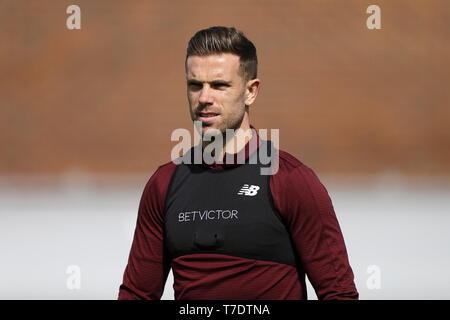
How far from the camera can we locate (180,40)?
11.0 metres

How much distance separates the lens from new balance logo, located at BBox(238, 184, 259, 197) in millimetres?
1944

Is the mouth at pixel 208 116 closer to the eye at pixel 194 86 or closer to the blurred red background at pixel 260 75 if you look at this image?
the eye at pixel 194 86

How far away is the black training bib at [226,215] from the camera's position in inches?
73.7

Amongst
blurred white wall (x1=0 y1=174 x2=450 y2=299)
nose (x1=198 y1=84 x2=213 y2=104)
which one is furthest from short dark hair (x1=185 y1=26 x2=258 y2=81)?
blurred white wall (x1=0 y1=174 x2=450 y2=299)

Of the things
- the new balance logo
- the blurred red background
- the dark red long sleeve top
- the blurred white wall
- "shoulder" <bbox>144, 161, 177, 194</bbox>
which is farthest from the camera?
the blurred red background

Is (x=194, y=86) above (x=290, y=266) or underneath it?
above

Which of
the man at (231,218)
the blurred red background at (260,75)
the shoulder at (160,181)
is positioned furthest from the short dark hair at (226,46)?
the blurred red background at (260,75)

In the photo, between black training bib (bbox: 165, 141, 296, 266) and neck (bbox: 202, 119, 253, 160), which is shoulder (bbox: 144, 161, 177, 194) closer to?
black training bib (bbox: 165, 141, 296, 266)

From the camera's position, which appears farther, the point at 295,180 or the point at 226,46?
the point at 226,46

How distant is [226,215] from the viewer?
194 cm

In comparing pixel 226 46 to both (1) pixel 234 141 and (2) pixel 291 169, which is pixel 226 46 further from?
(2) pixel 291 169

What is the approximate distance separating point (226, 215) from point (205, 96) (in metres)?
0.39

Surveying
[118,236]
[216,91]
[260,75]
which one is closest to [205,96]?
[216,91]
